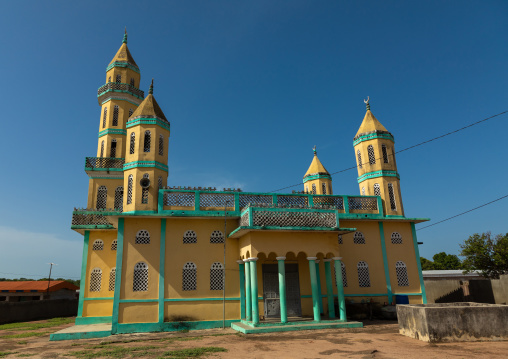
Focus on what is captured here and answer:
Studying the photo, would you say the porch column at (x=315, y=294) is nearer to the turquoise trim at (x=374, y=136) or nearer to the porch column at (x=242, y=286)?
the porch column at (x=242, y=286)

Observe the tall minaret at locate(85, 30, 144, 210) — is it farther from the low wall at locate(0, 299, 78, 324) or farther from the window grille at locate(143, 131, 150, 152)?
the low wall at locate(0, 299, 78, 324)

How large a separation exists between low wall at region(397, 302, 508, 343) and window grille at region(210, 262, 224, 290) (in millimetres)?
8364

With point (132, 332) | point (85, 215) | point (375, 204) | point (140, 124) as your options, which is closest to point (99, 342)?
point (132, 332)

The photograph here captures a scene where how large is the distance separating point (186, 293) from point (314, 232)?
6.35 m

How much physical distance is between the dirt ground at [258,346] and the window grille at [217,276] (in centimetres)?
205

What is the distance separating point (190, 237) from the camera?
15883 millimetres

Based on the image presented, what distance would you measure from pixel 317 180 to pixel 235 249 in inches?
436

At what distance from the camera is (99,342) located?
12422 mm

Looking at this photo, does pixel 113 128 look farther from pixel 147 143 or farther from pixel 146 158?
pixel 146 158

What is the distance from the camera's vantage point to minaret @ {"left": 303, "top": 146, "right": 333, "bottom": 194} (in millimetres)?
24969

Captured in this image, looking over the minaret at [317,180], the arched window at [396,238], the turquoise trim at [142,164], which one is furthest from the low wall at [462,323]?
the minaret at [317,180]

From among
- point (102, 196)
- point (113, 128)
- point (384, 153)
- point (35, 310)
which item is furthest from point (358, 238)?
point (35, 310)

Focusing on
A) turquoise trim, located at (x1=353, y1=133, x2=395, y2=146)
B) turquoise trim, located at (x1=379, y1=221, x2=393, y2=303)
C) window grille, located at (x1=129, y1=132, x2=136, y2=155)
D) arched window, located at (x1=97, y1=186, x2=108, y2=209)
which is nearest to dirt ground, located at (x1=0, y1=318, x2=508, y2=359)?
turquoise trim, located at (x1=379, y1=221, x2=393, y2=303)

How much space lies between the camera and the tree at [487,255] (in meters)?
25.1
